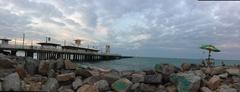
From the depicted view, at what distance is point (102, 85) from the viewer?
38.8 ft

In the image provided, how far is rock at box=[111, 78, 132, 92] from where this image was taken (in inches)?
465

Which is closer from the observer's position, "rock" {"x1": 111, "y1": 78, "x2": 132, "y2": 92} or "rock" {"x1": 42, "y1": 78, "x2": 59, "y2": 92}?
"rock" {"x1": 42, "y1": 78, "x2": 59, "y2": 92}

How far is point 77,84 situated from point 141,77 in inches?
106

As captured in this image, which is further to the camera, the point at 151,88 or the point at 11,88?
the point at 151,88

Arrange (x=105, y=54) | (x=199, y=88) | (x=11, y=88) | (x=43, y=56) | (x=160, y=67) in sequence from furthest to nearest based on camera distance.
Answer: (x=105, y=54)
(x=43, y=56)
(x=160, y=67)
(x=199, y=88)
(x=11, y=88)

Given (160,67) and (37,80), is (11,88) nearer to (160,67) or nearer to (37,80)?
(37,80)

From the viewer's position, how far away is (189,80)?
11867 millimetres

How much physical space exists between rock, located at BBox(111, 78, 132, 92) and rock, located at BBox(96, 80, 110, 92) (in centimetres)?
25

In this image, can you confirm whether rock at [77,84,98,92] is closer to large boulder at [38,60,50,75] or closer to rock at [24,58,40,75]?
large boulder at [38,60,50,75]

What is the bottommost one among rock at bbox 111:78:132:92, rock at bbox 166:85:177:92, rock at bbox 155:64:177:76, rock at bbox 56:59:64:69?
rock at bbox 166:85:177:92

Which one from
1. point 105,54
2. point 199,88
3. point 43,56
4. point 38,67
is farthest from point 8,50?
point 199,88

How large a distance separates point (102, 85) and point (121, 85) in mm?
665

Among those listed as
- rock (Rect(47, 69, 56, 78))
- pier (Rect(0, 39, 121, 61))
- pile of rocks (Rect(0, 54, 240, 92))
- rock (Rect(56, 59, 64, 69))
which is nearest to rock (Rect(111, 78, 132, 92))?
pile of rocks (Rect(0, 54, 240, 92))

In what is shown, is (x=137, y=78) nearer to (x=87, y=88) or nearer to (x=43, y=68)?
(x=87, y=88)
